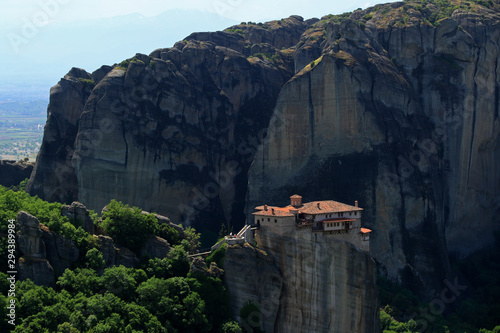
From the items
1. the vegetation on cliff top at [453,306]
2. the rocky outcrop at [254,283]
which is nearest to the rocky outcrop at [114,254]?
the rocky outcrop at [254,283]

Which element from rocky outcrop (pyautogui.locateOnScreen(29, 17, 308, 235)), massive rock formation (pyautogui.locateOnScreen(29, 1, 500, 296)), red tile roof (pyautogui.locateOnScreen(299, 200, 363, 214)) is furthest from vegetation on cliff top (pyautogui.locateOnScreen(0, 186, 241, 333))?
rocky outcrop (pyautogui.locateOnScreen(29, 17, 308, 235))

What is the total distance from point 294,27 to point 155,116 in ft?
146

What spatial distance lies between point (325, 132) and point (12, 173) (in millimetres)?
46730

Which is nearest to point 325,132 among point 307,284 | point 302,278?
point 302,278

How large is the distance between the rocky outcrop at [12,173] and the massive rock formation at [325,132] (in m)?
8.32

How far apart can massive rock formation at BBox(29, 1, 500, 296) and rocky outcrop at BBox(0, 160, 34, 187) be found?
8316 millimetres

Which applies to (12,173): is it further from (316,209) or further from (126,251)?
(316,209)

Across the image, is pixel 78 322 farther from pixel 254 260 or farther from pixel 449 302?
pixel 449 302

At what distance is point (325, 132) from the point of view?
9131 centimetres

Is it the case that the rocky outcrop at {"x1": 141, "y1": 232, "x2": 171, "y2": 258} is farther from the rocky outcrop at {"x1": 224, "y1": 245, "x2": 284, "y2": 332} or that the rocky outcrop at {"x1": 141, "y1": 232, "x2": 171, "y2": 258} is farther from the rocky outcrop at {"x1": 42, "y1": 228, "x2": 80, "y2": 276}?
the rocky outcrop at {"x1": 42, "y1": 228, "x2": 80, "y2": 276}

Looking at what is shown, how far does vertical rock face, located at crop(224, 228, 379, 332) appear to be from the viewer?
6606 centimetres

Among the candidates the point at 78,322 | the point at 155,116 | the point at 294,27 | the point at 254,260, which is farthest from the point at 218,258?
the point at 294,27

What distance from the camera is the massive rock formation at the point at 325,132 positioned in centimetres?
8944

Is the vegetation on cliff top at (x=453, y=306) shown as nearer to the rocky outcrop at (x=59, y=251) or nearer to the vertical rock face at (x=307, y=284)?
the vertical rock face at (x=307, y=284)
